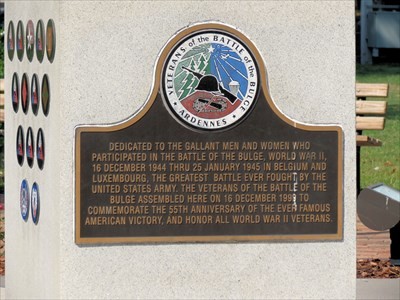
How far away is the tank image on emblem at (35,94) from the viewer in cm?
701

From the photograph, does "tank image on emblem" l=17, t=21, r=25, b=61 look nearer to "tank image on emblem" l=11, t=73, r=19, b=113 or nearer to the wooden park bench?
"tank image on emblem" l=11, t=73, r=19, b=113

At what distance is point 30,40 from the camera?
23.6 feet

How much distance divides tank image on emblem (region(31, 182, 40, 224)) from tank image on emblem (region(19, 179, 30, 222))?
0.39 feet

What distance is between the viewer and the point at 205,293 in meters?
6.68

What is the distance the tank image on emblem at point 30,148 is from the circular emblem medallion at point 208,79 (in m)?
1.00

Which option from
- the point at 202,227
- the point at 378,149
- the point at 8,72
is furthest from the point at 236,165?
Answer: the point at 378,149

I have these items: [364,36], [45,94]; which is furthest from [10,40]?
[364,36]

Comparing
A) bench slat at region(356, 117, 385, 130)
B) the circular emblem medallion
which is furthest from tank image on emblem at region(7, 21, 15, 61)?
bench slat at region(356, 117, 385, 130)

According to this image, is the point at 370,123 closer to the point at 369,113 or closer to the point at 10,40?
the point at 369,113

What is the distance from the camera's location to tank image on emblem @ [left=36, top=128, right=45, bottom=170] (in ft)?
22.7

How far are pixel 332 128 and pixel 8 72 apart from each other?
227 centimetres

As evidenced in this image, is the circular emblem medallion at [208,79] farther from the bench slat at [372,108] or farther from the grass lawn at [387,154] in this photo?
the grass lawn at [387,154]

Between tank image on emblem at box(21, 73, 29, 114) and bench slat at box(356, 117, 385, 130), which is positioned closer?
tank image on emblem at box(21, 73, 29, 114)

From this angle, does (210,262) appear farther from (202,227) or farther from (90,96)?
(90,96)
